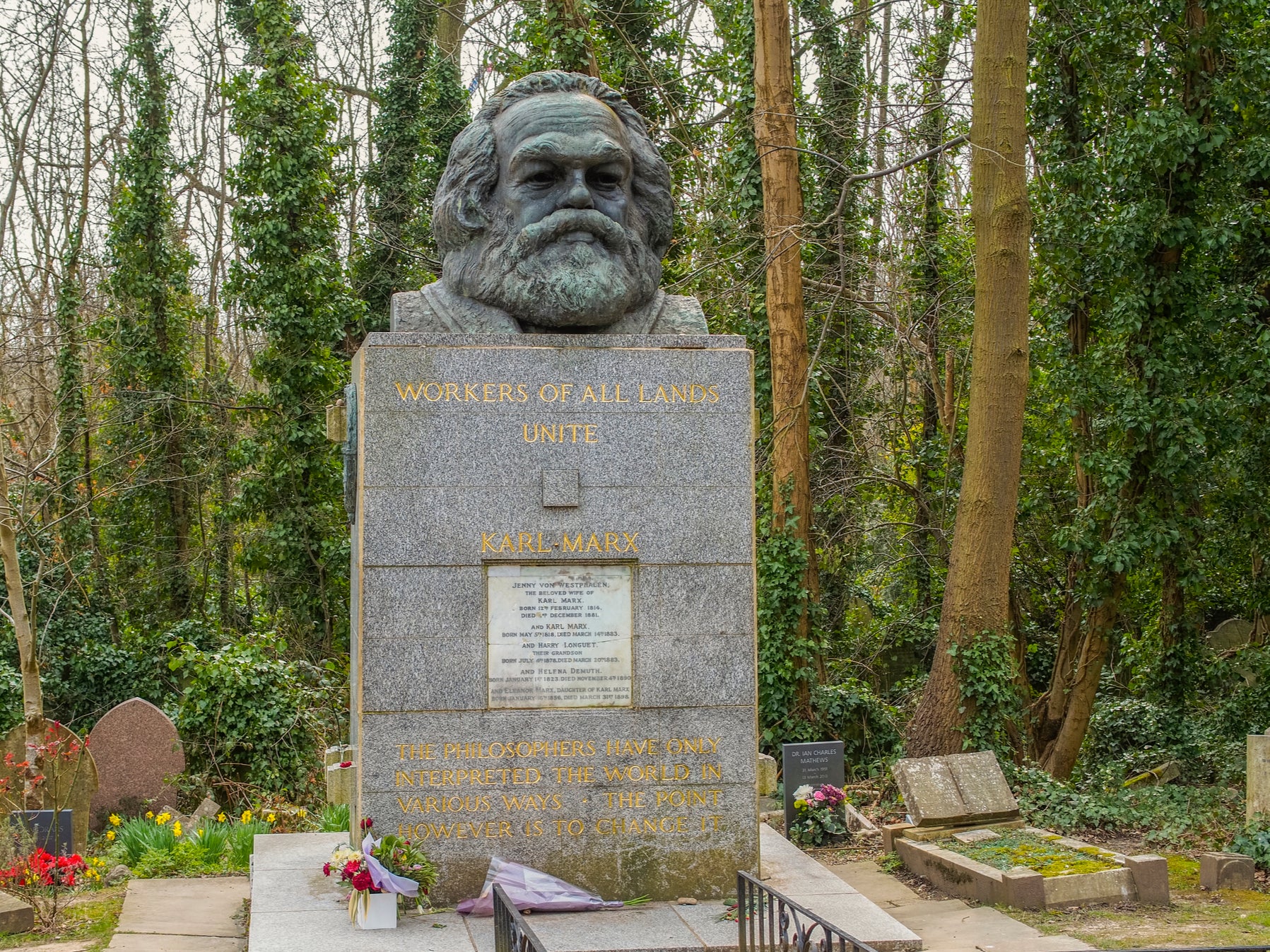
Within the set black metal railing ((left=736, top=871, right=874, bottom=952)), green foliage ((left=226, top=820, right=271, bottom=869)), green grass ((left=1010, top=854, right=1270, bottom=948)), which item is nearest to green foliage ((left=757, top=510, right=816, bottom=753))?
green grass ((left=1010, top=854, right=1270, bottom=948))

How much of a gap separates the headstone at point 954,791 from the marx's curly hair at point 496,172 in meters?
4.60

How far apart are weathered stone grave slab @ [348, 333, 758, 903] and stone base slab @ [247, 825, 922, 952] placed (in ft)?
0.98

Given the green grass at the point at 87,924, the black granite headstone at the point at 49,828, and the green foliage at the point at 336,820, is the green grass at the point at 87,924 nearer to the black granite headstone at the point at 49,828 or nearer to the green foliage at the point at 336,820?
the black granite headstone at the point at 49,828

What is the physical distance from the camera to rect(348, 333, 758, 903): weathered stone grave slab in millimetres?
6320

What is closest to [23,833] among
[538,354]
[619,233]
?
[538,354]

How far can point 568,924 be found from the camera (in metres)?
5.95

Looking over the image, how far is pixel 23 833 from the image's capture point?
27.0 feet

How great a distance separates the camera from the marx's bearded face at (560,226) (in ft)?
22.0

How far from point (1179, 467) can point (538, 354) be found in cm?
846

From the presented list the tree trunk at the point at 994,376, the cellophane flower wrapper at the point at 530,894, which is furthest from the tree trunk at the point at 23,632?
the tree trunk at the point at 994,376

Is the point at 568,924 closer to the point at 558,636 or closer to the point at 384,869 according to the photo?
the point at 384,869

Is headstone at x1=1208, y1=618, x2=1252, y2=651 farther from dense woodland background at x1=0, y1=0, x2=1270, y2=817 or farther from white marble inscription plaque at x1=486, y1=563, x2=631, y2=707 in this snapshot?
white marble inscription plaque at x1=486, y1=563, x2=631, y2=707

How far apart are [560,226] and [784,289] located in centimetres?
745

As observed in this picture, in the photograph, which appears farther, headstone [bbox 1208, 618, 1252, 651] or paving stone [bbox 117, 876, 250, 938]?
headstone [bbox 1208, 618, 1252, 651]
